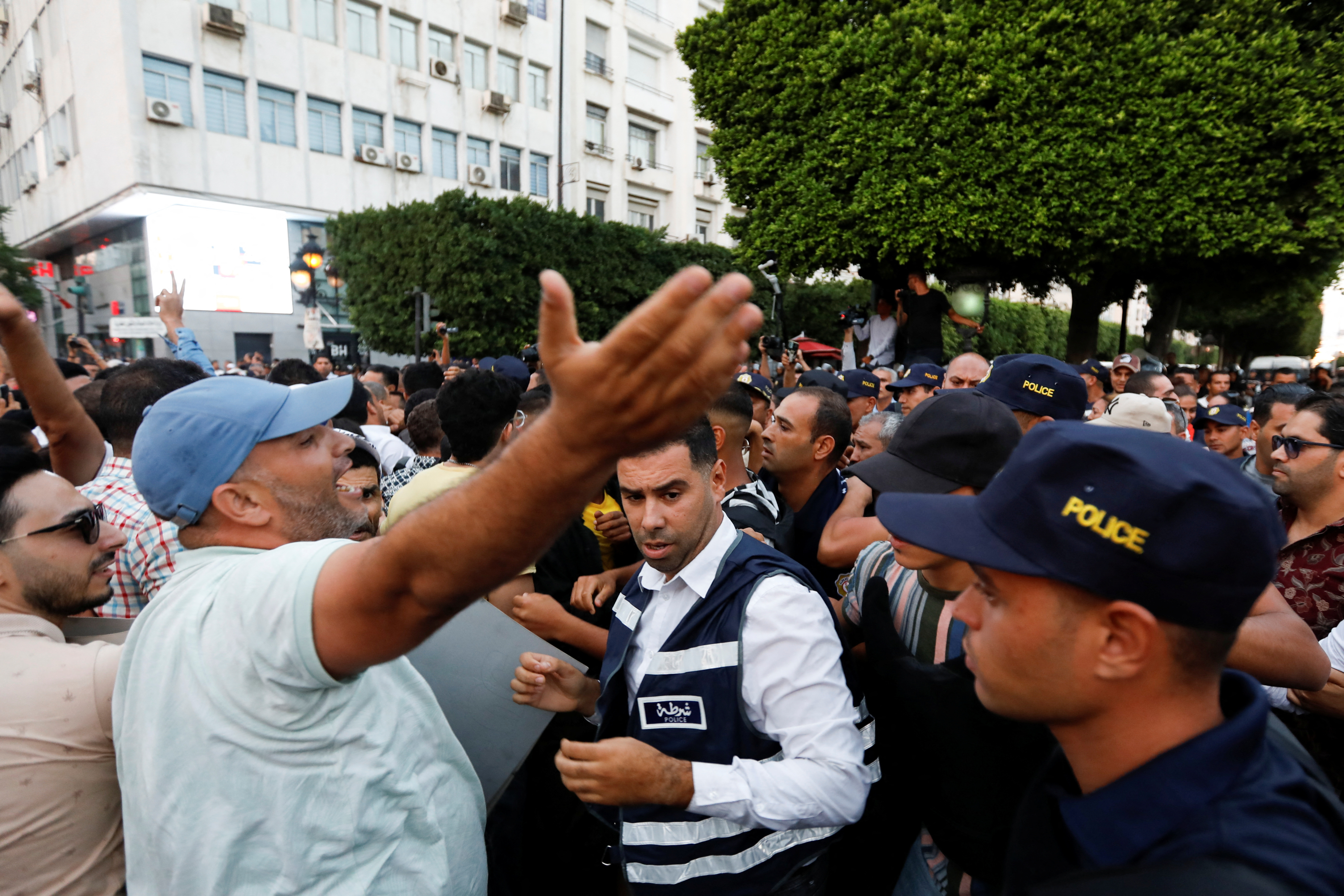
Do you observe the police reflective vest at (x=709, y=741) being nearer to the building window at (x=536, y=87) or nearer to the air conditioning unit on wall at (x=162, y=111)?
the air conditioning unit on wall at (x=162, y=111)

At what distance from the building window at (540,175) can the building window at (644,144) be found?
3980 mm

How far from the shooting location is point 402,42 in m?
26.4

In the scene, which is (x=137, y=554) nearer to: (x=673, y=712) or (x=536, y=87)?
(x=673, y=712)

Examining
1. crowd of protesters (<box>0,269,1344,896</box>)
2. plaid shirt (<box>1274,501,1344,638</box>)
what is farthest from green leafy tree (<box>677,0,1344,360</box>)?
plaid shirt (<box>1274,501,1344,638</box>)

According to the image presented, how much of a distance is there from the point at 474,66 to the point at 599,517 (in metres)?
30.3

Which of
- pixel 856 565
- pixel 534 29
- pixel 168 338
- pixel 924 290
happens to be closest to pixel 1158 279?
pixel 924 290

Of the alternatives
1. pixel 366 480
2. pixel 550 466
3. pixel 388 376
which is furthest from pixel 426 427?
pixel 388 376

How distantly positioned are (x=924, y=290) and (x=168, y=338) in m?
8.30

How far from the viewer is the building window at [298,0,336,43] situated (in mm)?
24250

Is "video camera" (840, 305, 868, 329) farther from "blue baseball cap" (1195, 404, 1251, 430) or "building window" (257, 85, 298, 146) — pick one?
"building window" (257, 85, 298, 146)

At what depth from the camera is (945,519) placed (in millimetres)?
1217

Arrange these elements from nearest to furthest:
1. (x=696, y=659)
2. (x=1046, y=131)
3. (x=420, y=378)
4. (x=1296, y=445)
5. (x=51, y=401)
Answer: (x=696, y=659)
(x=51, y=401)
(x=1296, y=445)
(x=420, y=378)
(x=1046, y=131)

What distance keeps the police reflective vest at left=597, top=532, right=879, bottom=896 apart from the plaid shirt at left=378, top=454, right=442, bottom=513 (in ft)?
8.59

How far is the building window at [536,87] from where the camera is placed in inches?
1171
